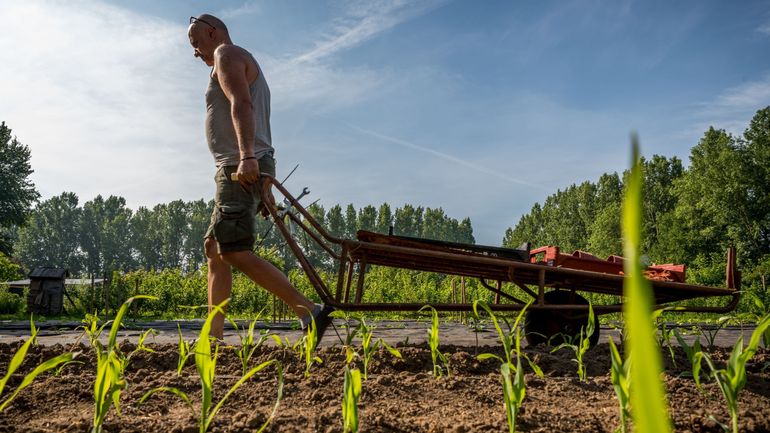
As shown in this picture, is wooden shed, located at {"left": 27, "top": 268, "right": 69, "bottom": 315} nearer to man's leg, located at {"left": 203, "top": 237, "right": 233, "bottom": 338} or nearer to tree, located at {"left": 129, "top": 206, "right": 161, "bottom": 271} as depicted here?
man's leg, located at {"left": 203, "top": 237, "right": 233, "bottom": 338}

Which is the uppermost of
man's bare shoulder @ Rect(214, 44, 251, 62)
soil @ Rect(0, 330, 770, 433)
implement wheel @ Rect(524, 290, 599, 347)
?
man's bare shoulder @ Rect(214, 44, 251, 62)

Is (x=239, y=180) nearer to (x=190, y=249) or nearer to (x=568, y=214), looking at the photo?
(x=568, y=214)

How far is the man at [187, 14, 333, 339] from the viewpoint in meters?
3.26

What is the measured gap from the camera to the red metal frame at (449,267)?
319cm

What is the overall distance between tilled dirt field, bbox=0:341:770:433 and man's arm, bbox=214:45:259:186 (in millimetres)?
1109

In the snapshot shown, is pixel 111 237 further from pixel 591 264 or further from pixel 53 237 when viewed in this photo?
pixel 591 264

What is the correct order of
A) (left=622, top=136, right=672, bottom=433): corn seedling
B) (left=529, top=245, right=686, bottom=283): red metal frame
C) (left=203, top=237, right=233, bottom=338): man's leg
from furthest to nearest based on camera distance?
(left=529, top=245, right=686, bottom=283): red metal frame → (left=203, top=237, right=233, bottom=338): man's leg → (left=622, top=136, right=672, bottom=433): corn seedling

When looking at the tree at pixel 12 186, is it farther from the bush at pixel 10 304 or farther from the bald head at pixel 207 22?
the bald head at pixel 207 22

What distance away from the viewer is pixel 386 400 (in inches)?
78.6

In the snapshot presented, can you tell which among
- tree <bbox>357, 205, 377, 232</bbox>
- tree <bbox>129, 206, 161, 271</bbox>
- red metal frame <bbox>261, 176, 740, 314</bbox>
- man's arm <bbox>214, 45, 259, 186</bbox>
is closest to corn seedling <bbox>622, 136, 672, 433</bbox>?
red metal frame <bbox>261, 176, 740, 314</bbox>

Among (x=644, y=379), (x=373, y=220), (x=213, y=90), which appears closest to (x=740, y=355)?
(x=644, y=379)

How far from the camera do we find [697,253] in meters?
40.5

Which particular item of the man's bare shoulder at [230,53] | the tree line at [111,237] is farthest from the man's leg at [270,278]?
the tree line at [111,237]

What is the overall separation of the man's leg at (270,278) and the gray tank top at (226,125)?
2.19ft
